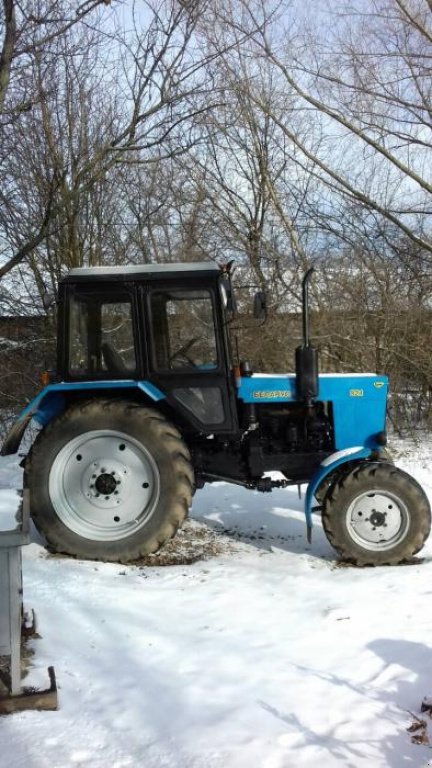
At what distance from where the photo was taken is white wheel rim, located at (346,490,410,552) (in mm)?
4785

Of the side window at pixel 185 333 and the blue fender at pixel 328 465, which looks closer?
the blue fender at pixel 328 465

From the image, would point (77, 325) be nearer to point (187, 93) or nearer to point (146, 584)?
point (146, 584)

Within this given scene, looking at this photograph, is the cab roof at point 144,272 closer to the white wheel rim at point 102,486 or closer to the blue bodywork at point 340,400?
the blue bodywork at point 340,400

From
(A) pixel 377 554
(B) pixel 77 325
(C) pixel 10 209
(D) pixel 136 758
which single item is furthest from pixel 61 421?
(C) pixel 10 209

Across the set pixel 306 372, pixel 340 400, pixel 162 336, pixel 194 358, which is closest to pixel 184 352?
pixel 194 358

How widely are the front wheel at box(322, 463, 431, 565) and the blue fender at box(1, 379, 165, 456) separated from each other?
61.8 inches

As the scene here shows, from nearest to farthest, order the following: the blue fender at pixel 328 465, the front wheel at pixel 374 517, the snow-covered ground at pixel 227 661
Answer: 1. the snow-covered ground at pixel 227 661
2. the front wheel at pixel 374 517
3. the blue fender at pixel 328 465

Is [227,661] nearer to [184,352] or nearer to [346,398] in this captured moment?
[184,352]

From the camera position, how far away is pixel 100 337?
5.14 m

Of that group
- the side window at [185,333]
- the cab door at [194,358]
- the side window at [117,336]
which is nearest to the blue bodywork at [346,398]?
the cab door at [194,358]

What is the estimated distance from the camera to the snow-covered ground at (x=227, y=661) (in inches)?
96.2

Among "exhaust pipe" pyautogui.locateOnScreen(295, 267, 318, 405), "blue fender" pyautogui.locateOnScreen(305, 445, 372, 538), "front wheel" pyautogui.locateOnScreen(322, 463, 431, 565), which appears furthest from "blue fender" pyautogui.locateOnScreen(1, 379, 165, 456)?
"front wheel" pyautogui.locateOnScreen(322, 463, 431, 565)

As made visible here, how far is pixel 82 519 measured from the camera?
4.96m

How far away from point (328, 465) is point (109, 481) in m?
1.66
